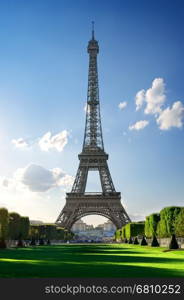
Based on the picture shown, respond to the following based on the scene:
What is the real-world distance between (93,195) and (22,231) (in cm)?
2241

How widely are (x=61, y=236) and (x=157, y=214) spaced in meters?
27.5

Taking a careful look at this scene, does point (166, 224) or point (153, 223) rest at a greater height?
point (153, 223)

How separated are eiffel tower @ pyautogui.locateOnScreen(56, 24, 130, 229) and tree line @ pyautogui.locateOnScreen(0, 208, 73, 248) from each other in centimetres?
212

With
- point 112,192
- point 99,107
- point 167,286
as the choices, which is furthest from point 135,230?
point 167,286

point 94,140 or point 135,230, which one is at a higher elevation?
point 94,140

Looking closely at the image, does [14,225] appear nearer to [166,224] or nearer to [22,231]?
[22,231]

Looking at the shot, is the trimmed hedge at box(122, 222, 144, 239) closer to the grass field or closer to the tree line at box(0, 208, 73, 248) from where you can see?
the tree line at box(0, 208, 73, 248)

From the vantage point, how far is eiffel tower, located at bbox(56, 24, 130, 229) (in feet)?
260

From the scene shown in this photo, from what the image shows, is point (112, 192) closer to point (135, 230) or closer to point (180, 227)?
point (135, 230)

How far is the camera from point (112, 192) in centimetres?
7981

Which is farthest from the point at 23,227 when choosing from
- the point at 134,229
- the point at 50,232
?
the point at 134,229

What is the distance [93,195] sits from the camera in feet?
265

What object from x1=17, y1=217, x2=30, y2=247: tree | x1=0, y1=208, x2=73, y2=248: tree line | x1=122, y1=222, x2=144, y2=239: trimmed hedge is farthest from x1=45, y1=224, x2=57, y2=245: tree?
x1=17, y1=217, x2=30, y2=247: tree

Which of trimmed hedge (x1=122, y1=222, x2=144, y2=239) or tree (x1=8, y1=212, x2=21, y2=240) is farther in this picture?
trimmed hedge (x1=122, y1=222, x2=144, y2=239)
